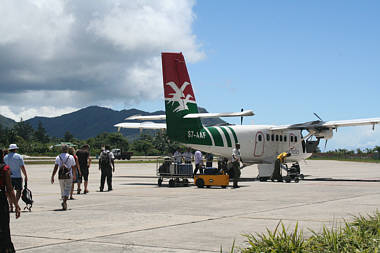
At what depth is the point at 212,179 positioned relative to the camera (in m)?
22.1

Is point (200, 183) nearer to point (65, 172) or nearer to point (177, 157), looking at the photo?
point (177, 157)

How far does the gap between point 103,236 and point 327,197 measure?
1013cm

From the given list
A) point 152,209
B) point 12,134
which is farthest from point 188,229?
point 12,134

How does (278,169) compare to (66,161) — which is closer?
(66,161)

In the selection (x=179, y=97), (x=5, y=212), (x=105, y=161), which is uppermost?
(x=179, y=97)

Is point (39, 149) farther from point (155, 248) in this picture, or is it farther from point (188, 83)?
point (155, 248)

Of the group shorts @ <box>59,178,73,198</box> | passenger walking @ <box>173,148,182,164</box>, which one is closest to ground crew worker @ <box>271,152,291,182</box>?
passenger walking @ <box>173,148,182,164</box>

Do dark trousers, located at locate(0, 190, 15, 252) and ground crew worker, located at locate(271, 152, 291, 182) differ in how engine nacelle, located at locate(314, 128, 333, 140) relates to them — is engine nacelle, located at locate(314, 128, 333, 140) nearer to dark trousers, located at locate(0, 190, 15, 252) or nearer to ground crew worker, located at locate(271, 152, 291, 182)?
ground crew worker, located at locate(271, 152, 291, 182)

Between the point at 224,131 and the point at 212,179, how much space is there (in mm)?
6229

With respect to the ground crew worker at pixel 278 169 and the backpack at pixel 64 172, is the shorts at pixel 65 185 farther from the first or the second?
the ground crew worker at pixel 278 169

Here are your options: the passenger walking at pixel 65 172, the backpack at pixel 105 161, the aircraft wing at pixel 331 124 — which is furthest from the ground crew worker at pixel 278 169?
the passenger walking at pixel 65 172

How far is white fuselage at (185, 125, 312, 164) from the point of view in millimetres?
27931

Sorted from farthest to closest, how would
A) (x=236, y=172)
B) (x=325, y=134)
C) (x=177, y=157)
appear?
1. (x=325, y=134)
2. (x=177, y=157)
3. (x=236, y=172)

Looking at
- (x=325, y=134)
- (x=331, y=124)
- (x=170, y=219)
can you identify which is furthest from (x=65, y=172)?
(x=325, y=134)
